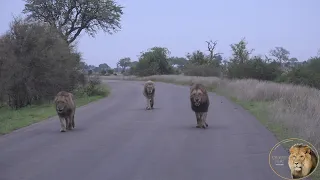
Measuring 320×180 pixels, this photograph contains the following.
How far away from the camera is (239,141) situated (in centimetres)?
1232

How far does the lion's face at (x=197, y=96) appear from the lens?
1485 centimetres

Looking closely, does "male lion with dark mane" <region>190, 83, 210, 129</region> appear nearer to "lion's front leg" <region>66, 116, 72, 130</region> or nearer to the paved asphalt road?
A: the paved asphalt road

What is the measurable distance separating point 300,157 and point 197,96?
9.54 m

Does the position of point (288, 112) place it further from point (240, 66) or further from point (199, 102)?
point (240, 66)

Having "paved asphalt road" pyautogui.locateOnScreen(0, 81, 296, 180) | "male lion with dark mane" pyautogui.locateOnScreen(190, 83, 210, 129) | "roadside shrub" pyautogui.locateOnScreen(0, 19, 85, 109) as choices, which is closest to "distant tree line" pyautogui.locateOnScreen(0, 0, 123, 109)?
"roadside shrub" pyautogui.locateOnScreen(0, 19, 85, 109)

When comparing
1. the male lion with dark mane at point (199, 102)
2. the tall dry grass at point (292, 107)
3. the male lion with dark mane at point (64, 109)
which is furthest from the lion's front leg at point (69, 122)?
the tall dry grass at point (292, 107)

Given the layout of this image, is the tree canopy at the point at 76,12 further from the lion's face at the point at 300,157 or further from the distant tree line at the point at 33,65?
the lion's face at the point at 300,157

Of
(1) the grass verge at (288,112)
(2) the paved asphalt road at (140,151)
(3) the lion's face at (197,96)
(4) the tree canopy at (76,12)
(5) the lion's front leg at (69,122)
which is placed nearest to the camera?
(2) the paved asphalt road at (140,151)

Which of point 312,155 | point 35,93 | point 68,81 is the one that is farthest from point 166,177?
point 68,81

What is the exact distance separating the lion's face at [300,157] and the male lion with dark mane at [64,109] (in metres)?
10.1

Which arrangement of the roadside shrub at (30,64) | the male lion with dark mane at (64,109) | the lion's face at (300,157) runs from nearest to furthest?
the lion's face at (300,157) → the male lion with dark mane at (64,109) → the roadside shrub at (30,64)

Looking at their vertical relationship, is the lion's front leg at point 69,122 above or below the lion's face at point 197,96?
below

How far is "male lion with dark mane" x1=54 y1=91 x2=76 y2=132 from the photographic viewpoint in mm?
14625

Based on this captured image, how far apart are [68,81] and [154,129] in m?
17.3
